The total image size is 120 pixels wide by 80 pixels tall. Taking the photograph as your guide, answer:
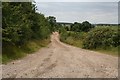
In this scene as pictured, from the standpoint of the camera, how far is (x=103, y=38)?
138ft

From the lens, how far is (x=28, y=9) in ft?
125

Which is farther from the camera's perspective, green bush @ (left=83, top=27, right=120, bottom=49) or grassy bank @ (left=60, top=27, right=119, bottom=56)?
green bush @ (left=83, top=27, right=120, bottom=49)

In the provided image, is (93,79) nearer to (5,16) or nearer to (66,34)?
(5,16)

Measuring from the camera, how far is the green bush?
126 ft

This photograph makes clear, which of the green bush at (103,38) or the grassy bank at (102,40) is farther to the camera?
the green bush at (103,38)

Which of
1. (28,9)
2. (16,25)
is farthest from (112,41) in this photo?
(16,25)

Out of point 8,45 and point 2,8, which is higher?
point 2,8

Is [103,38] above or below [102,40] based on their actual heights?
above

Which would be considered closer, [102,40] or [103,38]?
[102,40]

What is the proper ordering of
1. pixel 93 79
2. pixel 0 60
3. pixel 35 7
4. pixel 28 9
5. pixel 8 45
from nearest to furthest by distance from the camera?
1. pixel 93 79
2. pixel 0 60
3. pixel 8 45
4. pixel 28 9
5. pixel 35 7

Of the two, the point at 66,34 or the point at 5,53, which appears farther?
the point at 66,34

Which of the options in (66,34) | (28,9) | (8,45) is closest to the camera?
(8,45)

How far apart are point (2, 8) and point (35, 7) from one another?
22562 millimetres

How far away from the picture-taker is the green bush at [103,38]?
126 feet
